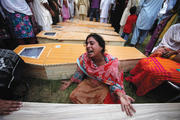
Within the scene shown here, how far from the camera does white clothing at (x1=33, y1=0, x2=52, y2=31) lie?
2254 millimetres

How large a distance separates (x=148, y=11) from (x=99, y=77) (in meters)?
3.26

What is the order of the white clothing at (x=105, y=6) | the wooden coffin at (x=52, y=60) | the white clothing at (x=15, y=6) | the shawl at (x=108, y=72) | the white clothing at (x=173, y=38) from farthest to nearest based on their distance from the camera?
the white clothing at (x=105, y=6) → the white clothing at (x=15, y=6) → the white clothing at (x=173, y=38) → the wooden coffin at (x=52, y=60) → the shawl at (x=108, y=72)

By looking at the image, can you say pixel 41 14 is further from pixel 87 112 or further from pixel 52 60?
pixel 87 112

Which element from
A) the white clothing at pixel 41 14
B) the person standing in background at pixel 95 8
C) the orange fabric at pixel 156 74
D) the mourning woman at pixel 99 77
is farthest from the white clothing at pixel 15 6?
the person standing in background at pixel 95 8

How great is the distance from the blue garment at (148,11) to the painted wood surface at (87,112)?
125 inches

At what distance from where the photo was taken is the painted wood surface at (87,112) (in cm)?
51

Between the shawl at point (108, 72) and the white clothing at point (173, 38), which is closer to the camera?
the shawl at point (108, 72)

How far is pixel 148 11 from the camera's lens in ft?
8.75

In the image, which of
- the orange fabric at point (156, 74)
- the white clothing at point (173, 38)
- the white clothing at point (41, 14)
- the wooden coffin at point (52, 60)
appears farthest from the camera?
the white clothing at point (41, 14)

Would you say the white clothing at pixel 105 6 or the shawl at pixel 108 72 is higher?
the white clothing at pixel 105 6

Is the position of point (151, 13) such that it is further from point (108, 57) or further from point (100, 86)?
point (100, 86)

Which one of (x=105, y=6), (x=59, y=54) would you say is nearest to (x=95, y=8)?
(x=105, y=6)

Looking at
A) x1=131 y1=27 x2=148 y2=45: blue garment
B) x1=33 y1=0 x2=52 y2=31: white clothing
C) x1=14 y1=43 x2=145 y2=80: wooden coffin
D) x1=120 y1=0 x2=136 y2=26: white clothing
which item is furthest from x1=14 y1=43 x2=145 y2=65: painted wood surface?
x1=120 y1=0 x2=136 y2=26: white clothing

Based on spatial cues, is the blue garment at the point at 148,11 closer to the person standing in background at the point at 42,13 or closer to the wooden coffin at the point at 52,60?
the wooden coffin at the point at 52,60
